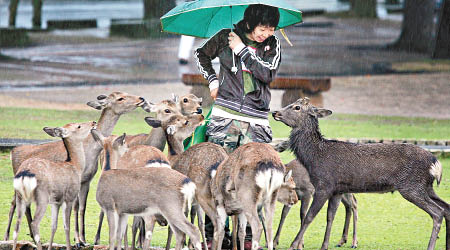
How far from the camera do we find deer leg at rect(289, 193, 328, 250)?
779cm

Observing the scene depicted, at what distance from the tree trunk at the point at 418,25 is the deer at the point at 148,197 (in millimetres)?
23666

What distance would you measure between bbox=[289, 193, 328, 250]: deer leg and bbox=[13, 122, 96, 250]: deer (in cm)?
214

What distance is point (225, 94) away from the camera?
764cm

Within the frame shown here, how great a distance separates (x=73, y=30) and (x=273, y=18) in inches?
1139

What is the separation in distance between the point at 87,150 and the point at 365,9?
32094mm

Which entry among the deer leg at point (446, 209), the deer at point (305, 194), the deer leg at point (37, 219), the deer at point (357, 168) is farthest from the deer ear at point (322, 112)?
the deer leg at point (37, 219)

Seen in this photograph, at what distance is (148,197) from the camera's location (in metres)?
6.74

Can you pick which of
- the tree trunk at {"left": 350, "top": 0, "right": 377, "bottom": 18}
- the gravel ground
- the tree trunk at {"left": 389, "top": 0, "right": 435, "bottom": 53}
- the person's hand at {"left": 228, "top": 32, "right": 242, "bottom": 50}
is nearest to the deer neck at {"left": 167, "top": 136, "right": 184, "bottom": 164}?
the person's hand at {"left": 228, "top": 32, "right": 242, "bottom": 50}

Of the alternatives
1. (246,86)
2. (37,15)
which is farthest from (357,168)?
(37,15)

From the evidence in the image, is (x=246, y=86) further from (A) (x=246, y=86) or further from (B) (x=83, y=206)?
(B) (x=83, y=206)

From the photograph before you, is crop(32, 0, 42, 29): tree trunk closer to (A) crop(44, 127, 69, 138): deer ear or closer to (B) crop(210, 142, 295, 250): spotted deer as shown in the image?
(A) crop(44, 127, 69, 138): deer ear

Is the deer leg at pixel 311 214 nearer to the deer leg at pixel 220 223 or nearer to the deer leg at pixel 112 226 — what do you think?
the deer leg at pixel 220 223

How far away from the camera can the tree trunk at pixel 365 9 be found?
38.6 metres

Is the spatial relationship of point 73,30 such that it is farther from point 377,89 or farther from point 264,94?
point 264,94
